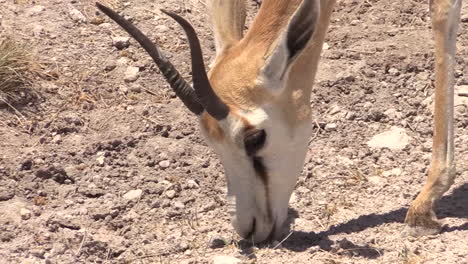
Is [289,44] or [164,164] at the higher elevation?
[289,44]

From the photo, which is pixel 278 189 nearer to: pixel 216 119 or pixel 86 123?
pixel 216 119

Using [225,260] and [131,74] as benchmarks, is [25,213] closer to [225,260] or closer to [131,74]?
[225,260]

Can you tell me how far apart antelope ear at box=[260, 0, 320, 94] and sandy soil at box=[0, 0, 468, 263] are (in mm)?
1107

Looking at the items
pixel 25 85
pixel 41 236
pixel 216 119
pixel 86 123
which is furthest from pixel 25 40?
pixel 216 119

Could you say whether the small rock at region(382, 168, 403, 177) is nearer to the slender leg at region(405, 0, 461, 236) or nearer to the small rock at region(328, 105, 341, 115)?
the slender leg at region(405, 0, 461, 236)

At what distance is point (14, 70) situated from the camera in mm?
8656

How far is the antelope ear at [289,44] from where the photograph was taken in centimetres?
592

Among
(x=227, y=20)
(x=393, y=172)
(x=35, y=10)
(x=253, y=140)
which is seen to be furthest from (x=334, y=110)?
(x=35, y=10)

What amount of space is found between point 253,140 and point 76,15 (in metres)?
4.36

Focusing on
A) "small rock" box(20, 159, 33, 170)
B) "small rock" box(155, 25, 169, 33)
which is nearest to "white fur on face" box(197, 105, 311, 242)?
"small rock" box(20, 159, 33, 170)

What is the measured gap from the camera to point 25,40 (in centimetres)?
932

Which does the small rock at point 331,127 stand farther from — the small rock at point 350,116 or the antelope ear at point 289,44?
the antelope ear at point 289,44

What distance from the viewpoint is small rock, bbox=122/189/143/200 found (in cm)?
737

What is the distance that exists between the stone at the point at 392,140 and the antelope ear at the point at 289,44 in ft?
5.91
